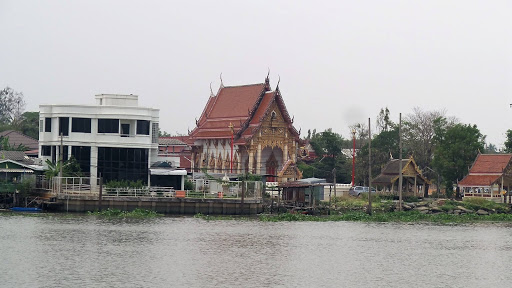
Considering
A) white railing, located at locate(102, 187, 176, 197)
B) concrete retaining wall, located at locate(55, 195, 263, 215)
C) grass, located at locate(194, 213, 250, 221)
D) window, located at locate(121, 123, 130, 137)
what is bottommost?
grass, located at locate(194, 213, 250, 221)

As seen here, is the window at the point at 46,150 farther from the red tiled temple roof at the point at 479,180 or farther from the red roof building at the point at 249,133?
the red tiled temple roof at the point at 479,180

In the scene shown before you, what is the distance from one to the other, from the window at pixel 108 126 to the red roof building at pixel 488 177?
3205 cm

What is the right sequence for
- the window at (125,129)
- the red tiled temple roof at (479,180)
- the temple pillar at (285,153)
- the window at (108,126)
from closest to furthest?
the window at (108,126) → the window at (125,129) → the red tiled temple roof at (479,180) → the temple pillar at (285,153)

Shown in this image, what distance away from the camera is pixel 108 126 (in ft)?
220

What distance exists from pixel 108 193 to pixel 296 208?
1361 cm

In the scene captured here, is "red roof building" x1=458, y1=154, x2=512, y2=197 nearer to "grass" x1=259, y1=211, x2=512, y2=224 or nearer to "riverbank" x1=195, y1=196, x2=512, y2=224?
"riverbank" x1=195, y1=196, x2=512, y2=224

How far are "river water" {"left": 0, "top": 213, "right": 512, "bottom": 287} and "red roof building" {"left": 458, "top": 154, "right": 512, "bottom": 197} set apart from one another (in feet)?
74.3

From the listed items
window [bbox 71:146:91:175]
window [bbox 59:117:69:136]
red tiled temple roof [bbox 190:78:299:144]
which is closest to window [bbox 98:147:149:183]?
window [bbox 71:146:91:175]

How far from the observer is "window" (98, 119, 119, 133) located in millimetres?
66875


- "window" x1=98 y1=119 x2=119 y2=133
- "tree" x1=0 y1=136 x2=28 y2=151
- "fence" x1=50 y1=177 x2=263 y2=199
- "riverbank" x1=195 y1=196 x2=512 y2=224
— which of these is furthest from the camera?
"tree" x1=0 y1=136 x2=28 y2=151

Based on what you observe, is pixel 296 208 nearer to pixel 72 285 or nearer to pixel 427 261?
pixel 427 261

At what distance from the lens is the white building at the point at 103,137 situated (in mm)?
66312

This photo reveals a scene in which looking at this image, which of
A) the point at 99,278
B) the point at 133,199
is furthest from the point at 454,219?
the point at 99,278

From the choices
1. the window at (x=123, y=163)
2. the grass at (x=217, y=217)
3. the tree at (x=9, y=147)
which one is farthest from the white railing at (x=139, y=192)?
the tree at (x=9, y=147)
